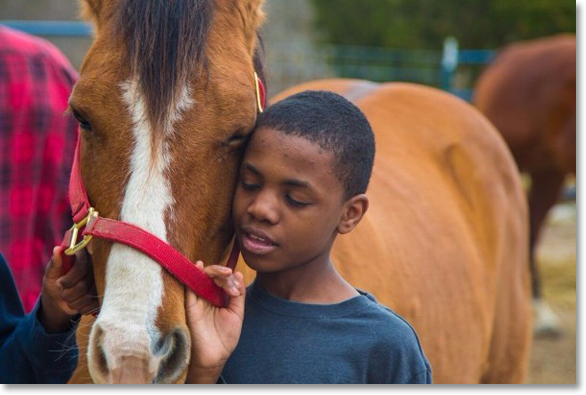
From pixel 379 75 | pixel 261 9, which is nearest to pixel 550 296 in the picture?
pixel 379 75

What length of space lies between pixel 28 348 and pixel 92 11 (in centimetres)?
76

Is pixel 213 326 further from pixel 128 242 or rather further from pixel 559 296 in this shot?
pixel 559 296

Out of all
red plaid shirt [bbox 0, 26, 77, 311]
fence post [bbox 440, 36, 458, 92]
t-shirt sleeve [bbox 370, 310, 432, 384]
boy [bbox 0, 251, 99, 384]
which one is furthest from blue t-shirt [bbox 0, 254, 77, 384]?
fence post [bbox 440, 36, 458, 92]

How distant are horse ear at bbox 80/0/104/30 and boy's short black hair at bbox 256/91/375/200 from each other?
0.43 meters

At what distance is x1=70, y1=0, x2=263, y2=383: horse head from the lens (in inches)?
59.6

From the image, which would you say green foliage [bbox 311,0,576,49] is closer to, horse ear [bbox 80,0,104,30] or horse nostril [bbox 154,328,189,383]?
horse ear [bbox 80,0,104,30]

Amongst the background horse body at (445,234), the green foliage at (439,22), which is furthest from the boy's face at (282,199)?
the green foliage at (439,22)

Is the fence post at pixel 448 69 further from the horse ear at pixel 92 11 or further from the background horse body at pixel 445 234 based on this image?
the horse ear at pixel 92 11

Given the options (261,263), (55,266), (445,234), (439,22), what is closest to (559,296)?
(445,234)

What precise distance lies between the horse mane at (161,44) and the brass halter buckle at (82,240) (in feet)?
0.69

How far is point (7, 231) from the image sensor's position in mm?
3021

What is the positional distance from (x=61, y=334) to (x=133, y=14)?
0.70 metres

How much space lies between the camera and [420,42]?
10734mm

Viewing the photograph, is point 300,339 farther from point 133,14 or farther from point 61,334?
point 133,14
